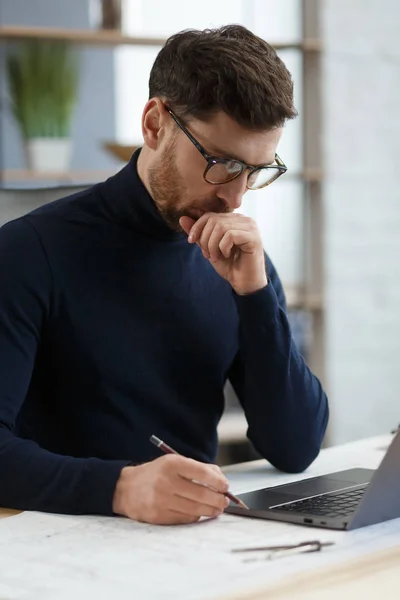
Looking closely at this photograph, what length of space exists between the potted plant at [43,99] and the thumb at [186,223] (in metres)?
1.61

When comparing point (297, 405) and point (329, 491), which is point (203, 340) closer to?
point (297, 405)

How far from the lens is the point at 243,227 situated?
60.2 inches

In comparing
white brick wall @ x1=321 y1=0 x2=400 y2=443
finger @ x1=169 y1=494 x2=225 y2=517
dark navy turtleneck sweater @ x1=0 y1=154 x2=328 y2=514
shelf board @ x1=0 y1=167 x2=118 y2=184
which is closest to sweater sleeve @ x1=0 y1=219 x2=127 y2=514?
dark navy turtleneck sweater @ x1=0 y1=154 x2=328 y2=514

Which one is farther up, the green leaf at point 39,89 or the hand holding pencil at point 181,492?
the green leaf at point 39,89

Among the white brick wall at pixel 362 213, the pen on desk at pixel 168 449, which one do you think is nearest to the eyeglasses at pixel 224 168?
the pen on desk at pixel 168 449

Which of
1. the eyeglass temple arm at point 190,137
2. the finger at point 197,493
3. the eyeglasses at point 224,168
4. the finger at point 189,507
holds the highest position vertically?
the eyeglass temple arm at point 190,137

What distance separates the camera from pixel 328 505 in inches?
51.0

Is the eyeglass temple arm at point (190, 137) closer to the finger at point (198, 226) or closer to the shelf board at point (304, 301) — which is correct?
the finger at point (198, 226)

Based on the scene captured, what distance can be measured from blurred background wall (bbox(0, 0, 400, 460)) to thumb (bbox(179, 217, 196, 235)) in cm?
161

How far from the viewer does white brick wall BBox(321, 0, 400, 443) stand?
139 inches

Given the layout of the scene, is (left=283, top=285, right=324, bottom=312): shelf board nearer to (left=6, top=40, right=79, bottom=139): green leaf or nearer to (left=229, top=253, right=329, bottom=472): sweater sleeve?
(left=6, top=40, right=79, bottom=139): green leaf

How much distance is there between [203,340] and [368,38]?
2295 mm

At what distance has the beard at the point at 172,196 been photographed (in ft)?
5.09

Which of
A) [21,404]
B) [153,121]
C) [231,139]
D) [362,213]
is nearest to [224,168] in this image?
[231,139]
